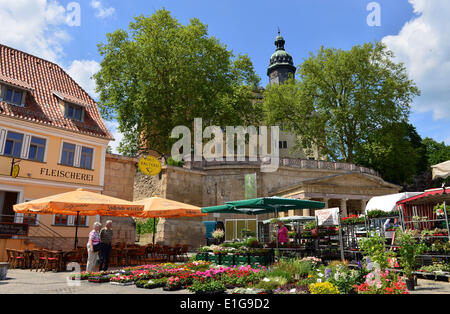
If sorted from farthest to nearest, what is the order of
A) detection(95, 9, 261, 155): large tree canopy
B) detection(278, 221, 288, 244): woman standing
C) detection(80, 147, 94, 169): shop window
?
detection(95, 9, 261, 155): large tree canopy, detection(80, 147, 94, 169): shop window, detection(278, 221, 288, 244): woman standing

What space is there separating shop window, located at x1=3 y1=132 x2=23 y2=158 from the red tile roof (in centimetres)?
105

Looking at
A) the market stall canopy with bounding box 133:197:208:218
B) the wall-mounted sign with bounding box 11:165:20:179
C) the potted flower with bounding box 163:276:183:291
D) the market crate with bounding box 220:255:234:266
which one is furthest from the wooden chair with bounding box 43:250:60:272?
the wall-mounted sign with bounding box 11:165:20:179

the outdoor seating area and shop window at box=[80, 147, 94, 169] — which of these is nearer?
the outdoor seating area

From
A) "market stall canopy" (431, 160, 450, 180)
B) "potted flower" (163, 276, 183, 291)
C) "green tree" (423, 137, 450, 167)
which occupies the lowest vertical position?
"potted flower" (163, 276, 183, 291)

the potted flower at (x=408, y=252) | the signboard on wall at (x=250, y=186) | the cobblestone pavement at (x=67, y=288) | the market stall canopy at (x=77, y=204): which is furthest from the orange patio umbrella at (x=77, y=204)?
the signboard on wall at (x=250, y=186)

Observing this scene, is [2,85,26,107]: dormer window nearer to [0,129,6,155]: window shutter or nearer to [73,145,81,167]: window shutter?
[0,129,6,155]: window shutter

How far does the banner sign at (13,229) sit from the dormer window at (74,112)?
8.11m

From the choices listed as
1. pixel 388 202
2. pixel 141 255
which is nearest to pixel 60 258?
pixel 141 255

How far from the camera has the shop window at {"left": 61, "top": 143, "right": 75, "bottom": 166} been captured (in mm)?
20422

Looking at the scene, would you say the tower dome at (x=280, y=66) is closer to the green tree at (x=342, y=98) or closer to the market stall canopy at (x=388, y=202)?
the green tree at (x=342, y=98)

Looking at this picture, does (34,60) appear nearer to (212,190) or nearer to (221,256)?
(212,190)

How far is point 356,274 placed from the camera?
22.9ft
